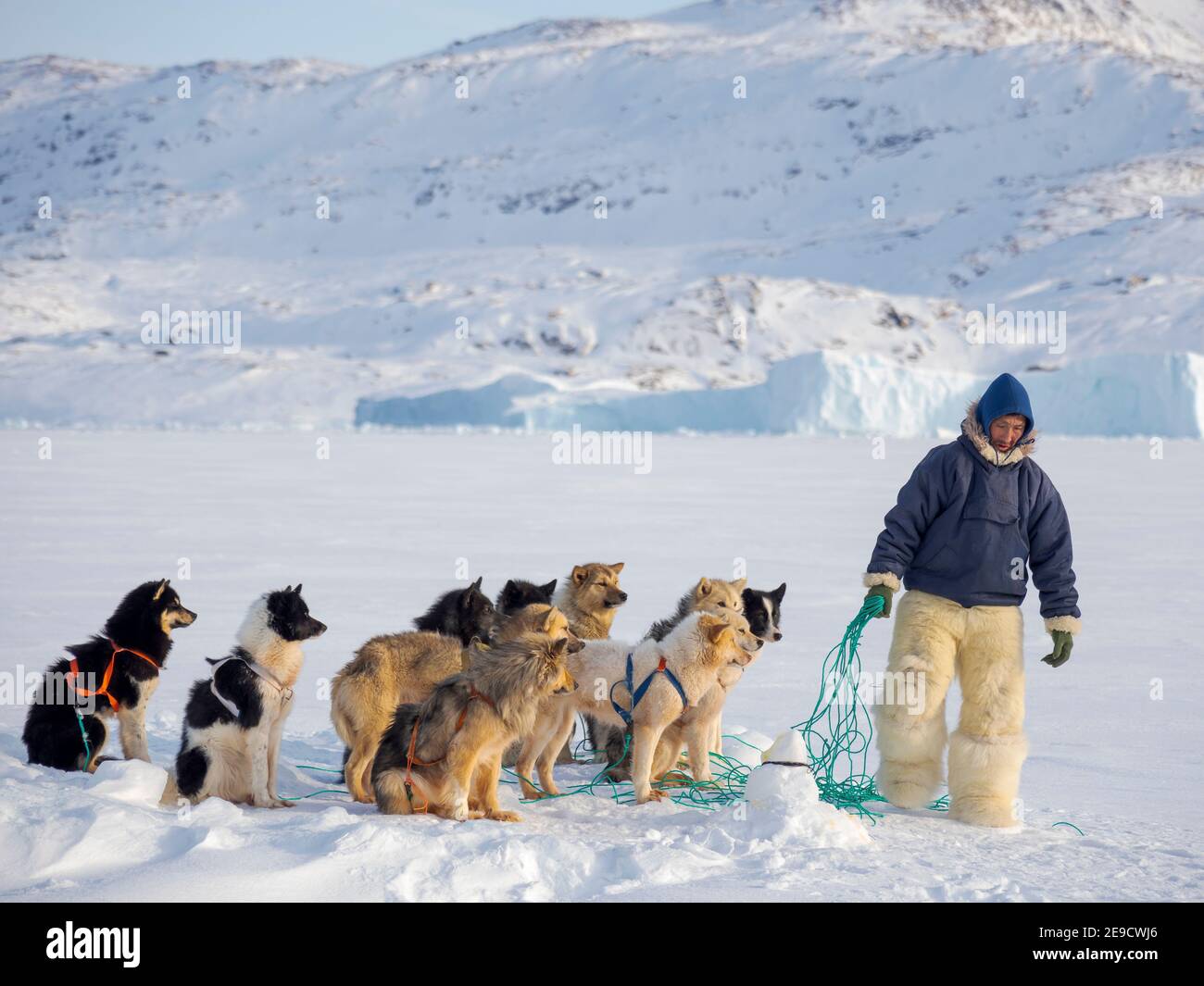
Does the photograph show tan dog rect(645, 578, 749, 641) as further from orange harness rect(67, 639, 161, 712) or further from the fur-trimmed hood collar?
orange harness rect(67, 639, 161, 712)

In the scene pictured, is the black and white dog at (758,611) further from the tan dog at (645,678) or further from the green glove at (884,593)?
the green glove at (884,593)

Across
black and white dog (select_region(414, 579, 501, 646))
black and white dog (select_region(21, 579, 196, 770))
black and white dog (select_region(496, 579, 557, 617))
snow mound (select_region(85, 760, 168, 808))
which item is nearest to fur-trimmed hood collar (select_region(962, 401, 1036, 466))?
black and white dog (select_region(496, 579, 557, 617))

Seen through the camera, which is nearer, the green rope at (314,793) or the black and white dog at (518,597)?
the green rope at (314,793)

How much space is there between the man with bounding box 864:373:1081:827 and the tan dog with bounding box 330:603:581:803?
164 cm

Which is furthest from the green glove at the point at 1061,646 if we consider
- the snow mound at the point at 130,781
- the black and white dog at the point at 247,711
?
the snow mound at the point at 130,781

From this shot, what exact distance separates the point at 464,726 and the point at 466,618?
1327 millimetres

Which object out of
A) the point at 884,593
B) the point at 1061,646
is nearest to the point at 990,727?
the point at 1061,646

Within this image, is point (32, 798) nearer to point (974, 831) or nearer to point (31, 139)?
point (974, 831)

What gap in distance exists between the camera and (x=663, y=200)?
14775 cm

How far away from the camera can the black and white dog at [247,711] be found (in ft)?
18.5

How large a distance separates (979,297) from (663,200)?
53542 mm

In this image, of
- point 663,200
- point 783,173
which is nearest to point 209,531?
point 663,200

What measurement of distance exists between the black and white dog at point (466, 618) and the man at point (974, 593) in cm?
200

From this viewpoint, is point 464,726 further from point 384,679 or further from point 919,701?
point 919,701
